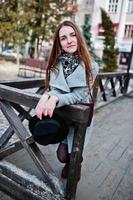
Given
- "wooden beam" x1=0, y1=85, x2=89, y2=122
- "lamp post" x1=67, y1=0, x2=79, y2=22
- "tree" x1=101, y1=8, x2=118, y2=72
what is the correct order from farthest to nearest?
"lamp post" x1=67, y1=0, x2=79, y2=22 → "tree" x1=101, y1=8, x2=118, y2=72 → "wooden beam" x1=0, y1=85, x2=89, y2=122

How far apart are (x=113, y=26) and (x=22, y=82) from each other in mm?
16555

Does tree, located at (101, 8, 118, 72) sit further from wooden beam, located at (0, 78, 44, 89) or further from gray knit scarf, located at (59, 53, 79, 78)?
gray knit scarf, located at (59, 53, 79, 78)

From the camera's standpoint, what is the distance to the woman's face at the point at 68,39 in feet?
6.96

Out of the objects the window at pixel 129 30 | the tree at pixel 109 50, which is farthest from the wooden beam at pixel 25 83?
the tree at pixel 109 50

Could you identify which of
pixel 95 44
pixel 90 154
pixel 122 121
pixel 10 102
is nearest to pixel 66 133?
pixel 10 102

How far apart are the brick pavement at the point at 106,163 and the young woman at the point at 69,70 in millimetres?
766

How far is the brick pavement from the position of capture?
2666 mm

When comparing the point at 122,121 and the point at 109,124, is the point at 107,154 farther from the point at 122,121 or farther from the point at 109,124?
the point at 122,121

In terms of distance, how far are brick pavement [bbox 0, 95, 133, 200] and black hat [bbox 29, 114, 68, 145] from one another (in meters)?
0.77

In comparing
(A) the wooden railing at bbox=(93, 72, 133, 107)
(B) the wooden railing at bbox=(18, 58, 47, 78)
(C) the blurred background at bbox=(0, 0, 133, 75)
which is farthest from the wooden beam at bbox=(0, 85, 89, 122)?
(C) the blurred background at bbox=(0, 0, 133, 75)

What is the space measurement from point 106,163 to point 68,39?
180 centimetres

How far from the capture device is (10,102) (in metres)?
2.46

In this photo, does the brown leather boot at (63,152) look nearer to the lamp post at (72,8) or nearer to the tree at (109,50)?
the tree at (109,50)

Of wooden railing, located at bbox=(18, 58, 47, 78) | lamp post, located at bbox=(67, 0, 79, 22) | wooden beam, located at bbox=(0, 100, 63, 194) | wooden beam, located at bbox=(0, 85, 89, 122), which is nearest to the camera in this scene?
wooden beam, located at bbox=(0, 85, 89, 122)
